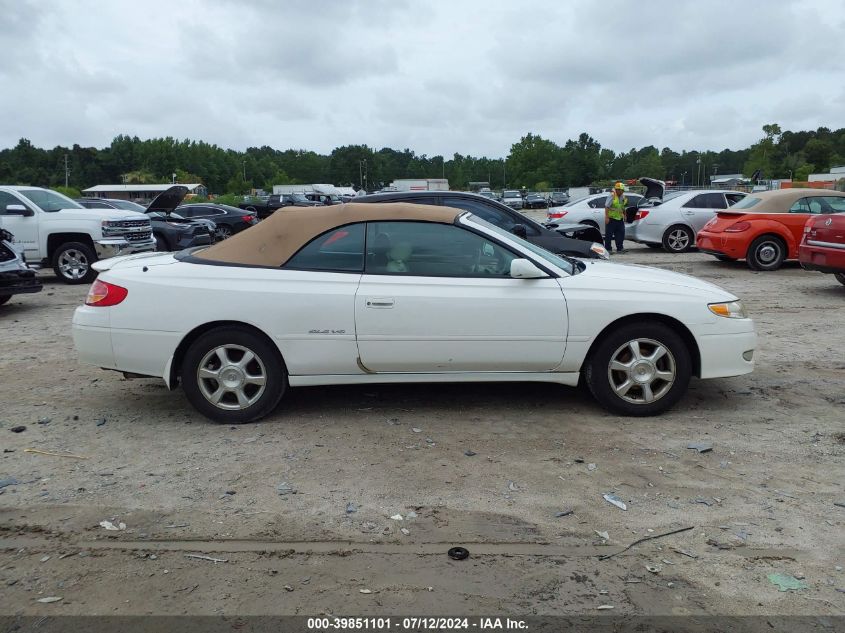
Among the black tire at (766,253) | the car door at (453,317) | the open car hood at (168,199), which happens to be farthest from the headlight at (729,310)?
the open car hood at (168,199)

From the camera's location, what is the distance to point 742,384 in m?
6.25

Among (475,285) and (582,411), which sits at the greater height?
(475,285)

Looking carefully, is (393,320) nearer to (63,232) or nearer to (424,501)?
(424,501)

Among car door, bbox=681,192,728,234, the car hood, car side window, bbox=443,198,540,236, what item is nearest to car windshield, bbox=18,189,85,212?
car side window, bbox=443,198,540,236

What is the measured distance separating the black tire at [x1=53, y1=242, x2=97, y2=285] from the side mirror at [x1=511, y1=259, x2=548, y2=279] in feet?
35.0

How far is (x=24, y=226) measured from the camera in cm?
1312

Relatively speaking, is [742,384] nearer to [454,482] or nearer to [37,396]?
[454,482]

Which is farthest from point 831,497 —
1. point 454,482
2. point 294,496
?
point 294,496

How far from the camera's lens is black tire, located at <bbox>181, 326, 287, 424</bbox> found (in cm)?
513

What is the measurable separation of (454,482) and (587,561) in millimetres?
1049

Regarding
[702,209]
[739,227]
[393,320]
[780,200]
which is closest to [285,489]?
[393,320]

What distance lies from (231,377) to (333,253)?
1142 millimetres

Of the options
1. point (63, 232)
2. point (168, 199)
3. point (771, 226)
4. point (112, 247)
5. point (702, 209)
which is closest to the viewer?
point (63, 232)

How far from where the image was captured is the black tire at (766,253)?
13.8 metres
